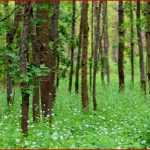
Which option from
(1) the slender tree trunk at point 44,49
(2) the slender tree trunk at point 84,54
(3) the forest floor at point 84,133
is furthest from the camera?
(2) the slender tree trunk at point 84,54

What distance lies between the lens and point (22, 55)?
913 centimetres

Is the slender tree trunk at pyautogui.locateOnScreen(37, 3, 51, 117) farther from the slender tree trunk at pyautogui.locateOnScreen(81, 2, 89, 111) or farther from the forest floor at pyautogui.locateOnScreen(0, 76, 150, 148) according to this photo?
the slender tree trunk at pyautogui.locateOnScreen(81, 2, 89, 111)

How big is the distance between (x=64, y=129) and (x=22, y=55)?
2.15m

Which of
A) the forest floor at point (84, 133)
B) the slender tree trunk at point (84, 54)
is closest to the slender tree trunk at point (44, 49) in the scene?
the forest floor at point (84, 133)

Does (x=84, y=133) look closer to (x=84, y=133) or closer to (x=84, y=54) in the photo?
(x=84, y=133)

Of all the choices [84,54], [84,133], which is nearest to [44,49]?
[84,133]

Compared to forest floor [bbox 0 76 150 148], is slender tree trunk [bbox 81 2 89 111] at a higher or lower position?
higher

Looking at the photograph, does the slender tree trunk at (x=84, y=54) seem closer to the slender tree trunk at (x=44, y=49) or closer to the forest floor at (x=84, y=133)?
the forest floor at (x=84, y=133)

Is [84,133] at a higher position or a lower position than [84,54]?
lower

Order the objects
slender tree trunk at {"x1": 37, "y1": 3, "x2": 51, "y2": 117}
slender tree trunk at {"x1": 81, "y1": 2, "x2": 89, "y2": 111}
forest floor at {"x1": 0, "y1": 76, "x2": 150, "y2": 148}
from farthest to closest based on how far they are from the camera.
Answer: slender tree trunk at {"x1": 81, "y1": 2, "x2": 89, "y2": 111} → slender tree trunk at {"x1": 37, "y1": 3, "x2": 51, "y2": 117} → forest floor at {"x1": 0, "y1": 76, "x2": 150, "y2": 148}

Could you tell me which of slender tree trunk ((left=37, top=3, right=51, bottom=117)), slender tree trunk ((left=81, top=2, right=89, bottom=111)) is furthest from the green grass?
slender tree trunk ((left=81, top=2, right=89, bottom=111))

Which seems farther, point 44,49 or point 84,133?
point 44,49

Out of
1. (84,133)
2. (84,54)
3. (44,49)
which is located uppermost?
(44,49)

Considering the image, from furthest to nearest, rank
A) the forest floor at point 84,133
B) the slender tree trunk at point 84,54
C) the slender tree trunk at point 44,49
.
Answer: the slender tree trunk at point 84,54, the slender tree trunk at point 44,49, the forest floor at point 84,133
